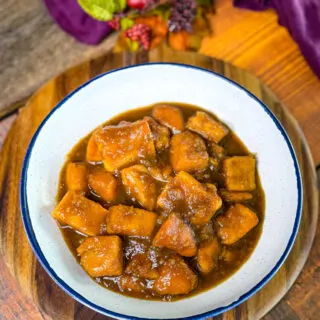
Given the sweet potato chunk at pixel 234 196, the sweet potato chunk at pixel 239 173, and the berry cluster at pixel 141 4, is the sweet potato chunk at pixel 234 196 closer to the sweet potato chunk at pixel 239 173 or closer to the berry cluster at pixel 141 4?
the sweet potato chunk at pixel 239 173

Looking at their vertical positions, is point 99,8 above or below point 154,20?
above

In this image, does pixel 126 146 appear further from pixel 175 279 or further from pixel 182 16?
pixel 182 16

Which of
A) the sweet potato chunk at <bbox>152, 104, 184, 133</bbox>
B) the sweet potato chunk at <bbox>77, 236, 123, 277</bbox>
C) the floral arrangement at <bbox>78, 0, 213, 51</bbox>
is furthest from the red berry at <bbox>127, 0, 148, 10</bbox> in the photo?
A: the sweet potato chunk at <bbox>77, 236, 123, 277</bbox>

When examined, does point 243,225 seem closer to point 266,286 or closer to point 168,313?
point 266,286

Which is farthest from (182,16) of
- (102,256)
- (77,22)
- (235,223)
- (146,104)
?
(102,256)

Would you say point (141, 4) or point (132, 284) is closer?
point (132, 284)

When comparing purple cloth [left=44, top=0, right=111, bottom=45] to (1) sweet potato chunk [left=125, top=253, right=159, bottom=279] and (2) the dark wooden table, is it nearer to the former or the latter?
(2) the dark wooden table

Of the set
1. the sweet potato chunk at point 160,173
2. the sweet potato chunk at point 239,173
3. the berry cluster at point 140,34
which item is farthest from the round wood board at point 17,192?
the sweet potato chunk at point 160,173
